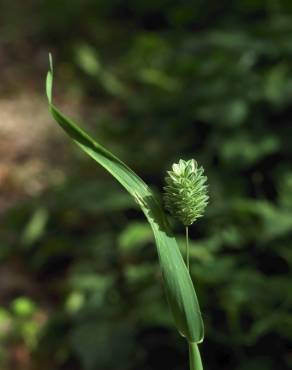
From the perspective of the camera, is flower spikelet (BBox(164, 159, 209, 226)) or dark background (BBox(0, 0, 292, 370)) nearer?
flower spikelet (BBox(164, 159, 209, 226))

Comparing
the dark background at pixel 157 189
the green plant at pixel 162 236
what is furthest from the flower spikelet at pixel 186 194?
the dark background at pixel 157 189

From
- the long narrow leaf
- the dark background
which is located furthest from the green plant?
the dark background

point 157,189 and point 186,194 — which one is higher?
point 157,189

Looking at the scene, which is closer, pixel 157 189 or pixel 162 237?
pixel 162 237

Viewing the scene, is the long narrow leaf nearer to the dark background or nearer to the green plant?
the green plant

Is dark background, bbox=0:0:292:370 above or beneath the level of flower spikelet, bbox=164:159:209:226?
above

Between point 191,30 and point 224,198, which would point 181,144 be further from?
point 191,30

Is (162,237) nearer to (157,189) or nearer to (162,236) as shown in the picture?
(162,236)

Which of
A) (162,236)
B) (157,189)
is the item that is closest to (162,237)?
(162,236)

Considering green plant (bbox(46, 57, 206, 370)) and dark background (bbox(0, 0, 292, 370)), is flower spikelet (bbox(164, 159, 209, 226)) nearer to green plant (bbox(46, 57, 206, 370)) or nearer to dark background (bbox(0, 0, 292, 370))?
green plant (bbox(46, 57, 206, 370))
